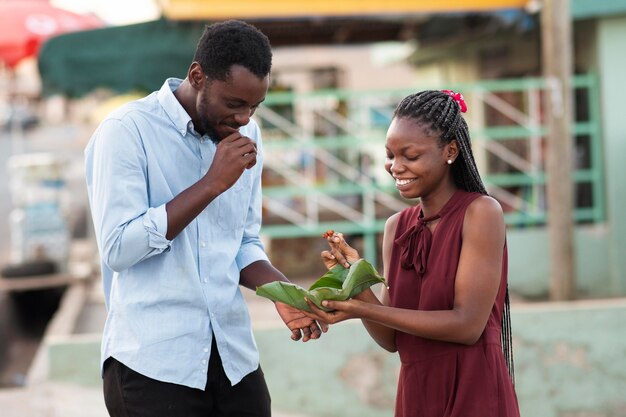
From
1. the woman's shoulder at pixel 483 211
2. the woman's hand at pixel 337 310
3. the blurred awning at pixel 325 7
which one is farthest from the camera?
the blurred awning at pixel 325 7

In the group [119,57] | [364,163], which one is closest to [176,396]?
[119,57]

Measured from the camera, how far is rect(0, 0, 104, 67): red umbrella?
37.1ft

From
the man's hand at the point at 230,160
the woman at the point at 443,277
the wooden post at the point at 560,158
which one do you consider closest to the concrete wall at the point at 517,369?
the wooden post at the point at 560,158

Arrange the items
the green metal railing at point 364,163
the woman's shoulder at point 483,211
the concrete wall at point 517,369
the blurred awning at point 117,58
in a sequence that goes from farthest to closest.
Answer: the green metal railing at point 364,163
the blurred awning at point 117,58
the concrete wall at point 517,369
the woman's shoulder at point 483,211

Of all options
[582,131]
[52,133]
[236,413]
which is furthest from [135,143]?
[52,133]

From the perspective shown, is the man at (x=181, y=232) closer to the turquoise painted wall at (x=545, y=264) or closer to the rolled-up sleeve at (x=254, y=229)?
the rolled-up sleeve at (x=254, y=229)

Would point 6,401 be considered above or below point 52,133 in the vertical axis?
below

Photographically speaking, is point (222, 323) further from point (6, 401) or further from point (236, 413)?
point (6, 401)

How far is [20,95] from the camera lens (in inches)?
1975

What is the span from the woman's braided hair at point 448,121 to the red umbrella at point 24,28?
8934 mm

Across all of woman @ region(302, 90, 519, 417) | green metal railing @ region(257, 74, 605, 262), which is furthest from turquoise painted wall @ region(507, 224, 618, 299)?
woman @ region(302, 90, 519, 417)

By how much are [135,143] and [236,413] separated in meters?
0.83

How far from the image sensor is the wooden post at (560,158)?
6859 millimetres

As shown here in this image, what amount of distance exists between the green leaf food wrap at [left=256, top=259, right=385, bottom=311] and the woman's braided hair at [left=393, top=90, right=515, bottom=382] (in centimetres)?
39
